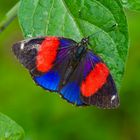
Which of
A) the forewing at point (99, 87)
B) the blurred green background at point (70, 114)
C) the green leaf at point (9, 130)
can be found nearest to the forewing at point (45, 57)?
the forewing at point (99, 87)

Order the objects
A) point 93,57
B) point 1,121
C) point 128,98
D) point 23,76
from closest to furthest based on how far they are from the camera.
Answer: point 1,121, point 93,57, point 128,98, point 23,76

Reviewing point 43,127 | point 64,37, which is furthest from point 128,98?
point 64,37

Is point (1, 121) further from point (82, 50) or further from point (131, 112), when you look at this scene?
point (131, 112)

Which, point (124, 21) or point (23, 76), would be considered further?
point (23, 76)

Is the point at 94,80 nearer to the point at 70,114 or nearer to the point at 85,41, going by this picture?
the point at 85,41

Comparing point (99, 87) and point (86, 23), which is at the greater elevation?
point (86, 23)

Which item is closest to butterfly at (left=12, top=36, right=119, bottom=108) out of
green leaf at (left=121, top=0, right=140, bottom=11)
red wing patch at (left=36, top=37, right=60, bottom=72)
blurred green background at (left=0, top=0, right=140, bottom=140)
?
red wing patch at (left=36, top=37, right=60, bottom=72)

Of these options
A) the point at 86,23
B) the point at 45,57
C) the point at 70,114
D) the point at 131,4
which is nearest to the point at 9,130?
the point at 45,57

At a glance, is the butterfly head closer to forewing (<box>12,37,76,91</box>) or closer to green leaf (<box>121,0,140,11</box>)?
forewing (<box>12,37,76,91</box>)
